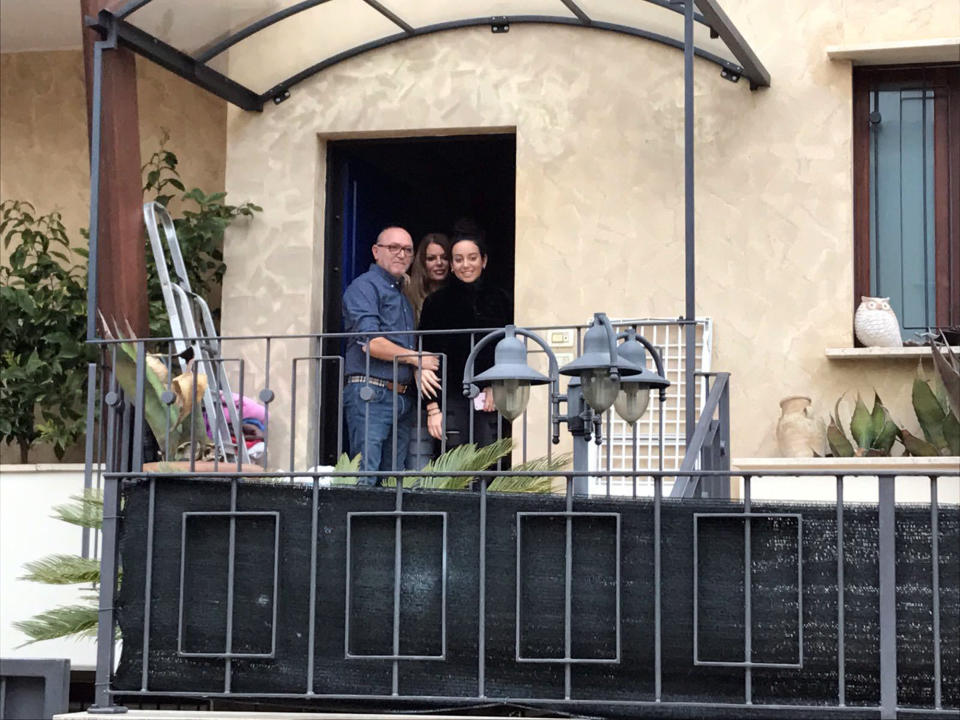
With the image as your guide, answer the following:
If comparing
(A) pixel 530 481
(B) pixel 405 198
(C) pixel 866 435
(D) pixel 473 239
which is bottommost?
(A) pixel 530 481

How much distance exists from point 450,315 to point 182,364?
1500mm

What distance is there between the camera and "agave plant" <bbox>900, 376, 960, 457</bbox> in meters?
8.04

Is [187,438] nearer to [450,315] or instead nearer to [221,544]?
[450,315]

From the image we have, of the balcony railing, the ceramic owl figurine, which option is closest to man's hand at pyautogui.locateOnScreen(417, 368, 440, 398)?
the ceramic owl figurine

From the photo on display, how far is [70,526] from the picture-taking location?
26.8ft

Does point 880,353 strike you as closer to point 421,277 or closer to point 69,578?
point 421,277

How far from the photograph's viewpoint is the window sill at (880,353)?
329 inches

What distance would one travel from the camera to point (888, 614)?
16.4 feet

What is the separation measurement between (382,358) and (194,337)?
3.13ft

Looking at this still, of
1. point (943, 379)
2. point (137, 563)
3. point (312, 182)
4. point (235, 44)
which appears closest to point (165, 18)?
point (235, 44)

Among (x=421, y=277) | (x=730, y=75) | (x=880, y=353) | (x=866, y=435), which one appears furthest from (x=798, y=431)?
(x=421, y=277)

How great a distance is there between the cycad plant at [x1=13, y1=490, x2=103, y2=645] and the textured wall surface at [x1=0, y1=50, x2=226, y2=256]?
3832 mm

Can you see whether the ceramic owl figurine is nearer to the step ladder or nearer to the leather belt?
the leather belt

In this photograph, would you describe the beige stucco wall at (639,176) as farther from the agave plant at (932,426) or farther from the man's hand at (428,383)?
the man's hand at (428,383)
